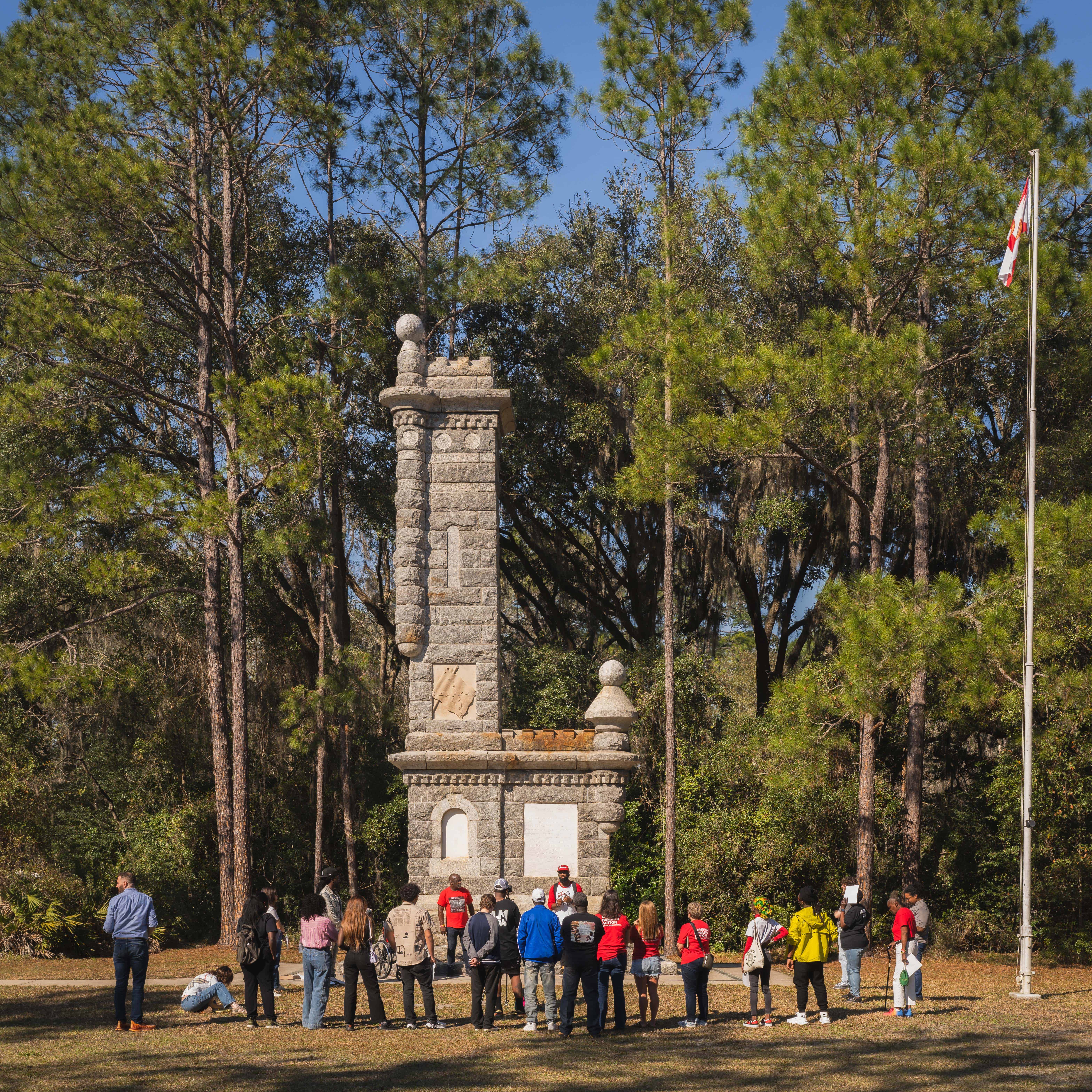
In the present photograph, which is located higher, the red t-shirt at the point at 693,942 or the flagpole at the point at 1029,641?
the flagpole at the point at 1029,641

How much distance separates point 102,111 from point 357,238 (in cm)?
657

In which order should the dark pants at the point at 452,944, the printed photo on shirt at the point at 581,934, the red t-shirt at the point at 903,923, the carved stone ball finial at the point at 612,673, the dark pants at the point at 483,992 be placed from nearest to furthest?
the printed photo on shirt at the point at 581,934 < the dark pants at the point at 483,992 < the red t-shirt at the point at 903,923 < the dark pants at the point at 452,944 < the carved stone ball finial at the point at 612,673

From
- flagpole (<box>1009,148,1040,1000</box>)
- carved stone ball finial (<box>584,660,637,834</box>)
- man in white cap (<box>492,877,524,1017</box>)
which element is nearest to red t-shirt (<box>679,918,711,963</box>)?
man in white cap (<box>492,877,524,1017</box>)

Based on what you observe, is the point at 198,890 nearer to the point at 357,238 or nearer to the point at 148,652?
the point at 148,652

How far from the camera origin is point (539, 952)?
10625 mm

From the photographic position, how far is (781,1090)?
864cm

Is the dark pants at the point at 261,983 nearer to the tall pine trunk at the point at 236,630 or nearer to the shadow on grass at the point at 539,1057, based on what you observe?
the shadow on grass at the point at 539,1057

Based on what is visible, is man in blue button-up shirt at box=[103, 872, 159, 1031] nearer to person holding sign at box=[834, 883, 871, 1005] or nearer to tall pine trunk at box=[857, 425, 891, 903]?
person holding sign at box=[834, 883, 871, 1005]

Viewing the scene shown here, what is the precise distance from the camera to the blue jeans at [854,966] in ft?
40.5

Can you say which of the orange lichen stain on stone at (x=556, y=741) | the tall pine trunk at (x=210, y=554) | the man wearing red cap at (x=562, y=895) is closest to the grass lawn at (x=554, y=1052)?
the man wearing red cap at (x=562, y=895)

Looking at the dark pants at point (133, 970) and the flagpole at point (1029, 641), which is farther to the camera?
the flagpole at point (1029, 641)

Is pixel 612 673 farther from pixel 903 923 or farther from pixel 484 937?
pixel 484 937

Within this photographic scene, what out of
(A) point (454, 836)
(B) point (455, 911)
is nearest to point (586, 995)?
(B) point (455, 911)

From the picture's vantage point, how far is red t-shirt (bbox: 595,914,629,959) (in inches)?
424
